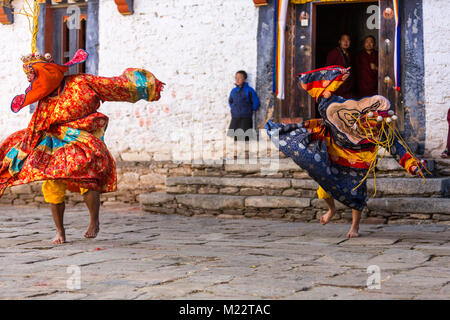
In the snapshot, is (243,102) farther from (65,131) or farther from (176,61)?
(65,131)

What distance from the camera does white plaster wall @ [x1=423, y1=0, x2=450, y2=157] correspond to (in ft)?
25.5

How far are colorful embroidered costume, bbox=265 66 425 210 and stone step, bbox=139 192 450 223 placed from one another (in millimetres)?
1332

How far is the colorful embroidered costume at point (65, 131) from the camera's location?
522cm

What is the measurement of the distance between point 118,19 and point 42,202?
3073 mm

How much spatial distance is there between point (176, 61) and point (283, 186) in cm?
271

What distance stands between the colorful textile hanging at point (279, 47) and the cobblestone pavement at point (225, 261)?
7.10 ft

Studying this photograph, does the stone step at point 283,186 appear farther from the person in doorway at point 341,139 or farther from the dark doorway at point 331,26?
the dark doorway at point 331,26

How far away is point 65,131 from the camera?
5.34m

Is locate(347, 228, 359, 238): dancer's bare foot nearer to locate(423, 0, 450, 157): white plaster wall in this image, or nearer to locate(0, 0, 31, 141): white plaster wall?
locate(423, 0, 450, 157): white plaster wall

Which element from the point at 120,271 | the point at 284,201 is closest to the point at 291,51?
the point at 284,201

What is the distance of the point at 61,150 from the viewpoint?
5.28 meters

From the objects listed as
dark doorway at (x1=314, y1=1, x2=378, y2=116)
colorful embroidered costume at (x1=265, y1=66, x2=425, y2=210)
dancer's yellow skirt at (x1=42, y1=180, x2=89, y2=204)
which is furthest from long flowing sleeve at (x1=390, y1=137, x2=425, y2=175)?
dark doorway at (x1=314, y1=1, x2=378, y2=116)

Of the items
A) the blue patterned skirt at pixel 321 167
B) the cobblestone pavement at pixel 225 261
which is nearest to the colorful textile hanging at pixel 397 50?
the cobblestone pavement at pixel 225 261

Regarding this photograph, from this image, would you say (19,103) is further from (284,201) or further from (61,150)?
(284,201)
